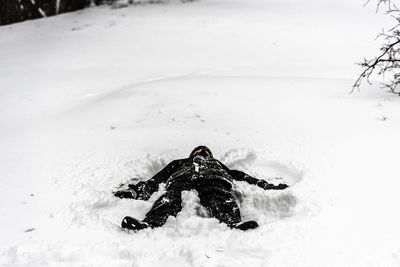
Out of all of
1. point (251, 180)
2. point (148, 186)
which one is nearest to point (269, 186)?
Result: point (251, 180)

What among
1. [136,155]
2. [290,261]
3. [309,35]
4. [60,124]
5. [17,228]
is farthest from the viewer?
[309,35]

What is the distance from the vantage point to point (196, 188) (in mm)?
4133

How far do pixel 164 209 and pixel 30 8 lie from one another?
→ 1009 cm

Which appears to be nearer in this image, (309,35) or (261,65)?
(261,65)

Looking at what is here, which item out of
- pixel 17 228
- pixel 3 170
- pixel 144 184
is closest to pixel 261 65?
pixel 144 184

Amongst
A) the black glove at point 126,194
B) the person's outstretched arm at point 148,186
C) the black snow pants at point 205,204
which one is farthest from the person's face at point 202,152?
the black glove at point 126,194

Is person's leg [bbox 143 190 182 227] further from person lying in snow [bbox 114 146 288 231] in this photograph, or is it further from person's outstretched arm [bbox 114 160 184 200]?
person's outstretched arm [bbox 114 160 184 200]

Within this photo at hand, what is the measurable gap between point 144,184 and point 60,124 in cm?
206

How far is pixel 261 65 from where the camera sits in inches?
319

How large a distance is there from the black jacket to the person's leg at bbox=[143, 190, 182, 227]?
0.71 ft

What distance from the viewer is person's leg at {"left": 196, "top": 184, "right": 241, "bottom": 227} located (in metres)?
3.67

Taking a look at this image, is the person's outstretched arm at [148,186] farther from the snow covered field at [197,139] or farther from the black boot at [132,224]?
the black boot at [132,224]

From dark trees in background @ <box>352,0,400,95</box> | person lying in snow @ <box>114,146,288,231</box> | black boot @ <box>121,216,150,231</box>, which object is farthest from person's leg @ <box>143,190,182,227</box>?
dark trees in background @ <box>352,0,400,95</box>

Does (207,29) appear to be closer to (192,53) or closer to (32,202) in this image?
(192,53)
